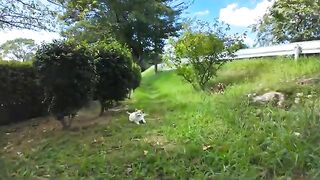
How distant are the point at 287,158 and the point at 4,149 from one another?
4360 millimetres

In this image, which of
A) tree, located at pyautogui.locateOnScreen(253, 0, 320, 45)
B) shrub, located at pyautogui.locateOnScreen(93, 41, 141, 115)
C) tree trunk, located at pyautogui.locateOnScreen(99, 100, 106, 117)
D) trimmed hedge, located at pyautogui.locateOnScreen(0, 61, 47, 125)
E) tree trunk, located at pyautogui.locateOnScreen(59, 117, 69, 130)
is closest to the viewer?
tree trunk, located at pyautogui.locateOnScreen(59, 117, 69, 130)

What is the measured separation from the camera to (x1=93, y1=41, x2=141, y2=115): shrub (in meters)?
8.10

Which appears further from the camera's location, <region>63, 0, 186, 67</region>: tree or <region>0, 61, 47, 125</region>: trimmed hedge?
<region>63, 0, 186, 67</region>: tree

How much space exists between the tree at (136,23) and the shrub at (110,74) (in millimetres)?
17923

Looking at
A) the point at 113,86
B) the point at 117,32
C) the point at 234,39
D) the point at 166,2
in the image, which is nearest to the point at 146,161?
the point at 113,86

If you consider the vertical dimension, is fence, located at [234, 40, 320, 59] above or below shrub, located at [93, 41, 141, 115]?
above

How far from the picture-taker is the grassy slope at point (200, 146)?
160 inches

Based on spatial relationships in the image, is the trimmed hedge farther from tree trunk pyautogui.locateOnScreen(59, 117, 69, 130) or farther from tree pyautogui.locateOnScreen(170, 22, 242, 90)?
tree pyautogui.locateOnScreen(170, 22, 242, 90)

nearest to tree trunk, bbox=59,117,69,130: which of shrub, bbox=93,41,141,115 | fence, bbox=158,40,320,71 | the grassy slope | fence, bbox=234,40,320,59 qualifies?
the grassy slope

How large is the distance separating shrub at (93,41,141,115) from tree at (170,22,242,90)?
7.65ft

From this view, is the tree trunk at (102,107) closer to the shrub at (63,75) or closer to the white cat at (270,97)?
the shrub at (63,75)

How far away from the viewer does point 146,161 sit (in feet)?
14.9

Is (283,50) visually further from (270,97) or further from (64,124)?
(64,124)

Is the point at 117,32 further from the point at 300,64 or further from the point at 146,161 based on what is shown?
the point at 146,161
